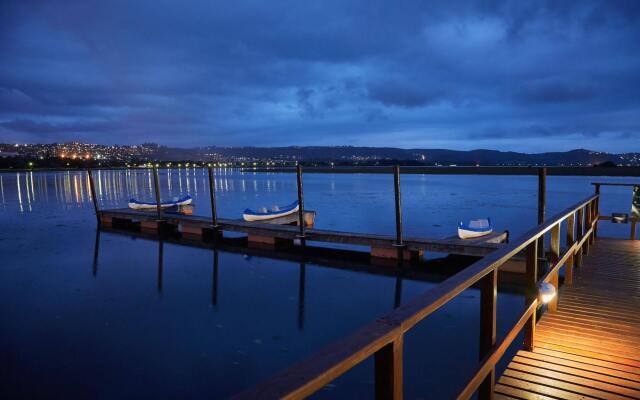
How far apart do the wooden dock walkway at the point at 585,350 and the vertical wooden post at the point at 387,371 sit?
2.27 m

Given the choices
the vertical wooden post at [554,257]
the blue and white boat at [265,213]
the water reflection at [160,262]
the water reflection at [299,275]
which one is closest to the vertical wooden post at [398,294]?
the water reflection at [299,275]

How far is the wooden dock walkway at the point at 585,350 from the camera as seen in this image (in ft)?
10.9

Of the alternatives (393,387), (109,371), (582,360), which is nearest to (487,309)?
(393,387)

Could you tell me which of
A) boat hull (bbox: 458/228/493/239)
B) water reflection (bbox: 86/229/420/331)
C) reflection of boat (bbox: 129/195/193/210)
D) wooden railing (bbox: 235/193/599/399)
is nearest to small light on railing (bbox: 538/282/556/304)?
wooden railing (bbox: 235/193/599/399)

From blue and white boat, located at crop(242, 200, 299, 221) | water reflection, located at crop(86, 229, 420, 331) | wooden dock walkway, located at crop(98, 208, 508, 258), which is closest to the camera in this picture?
water reflection, located at crop(86, 229, 420, 331)

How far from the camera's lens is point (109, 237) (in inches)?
679

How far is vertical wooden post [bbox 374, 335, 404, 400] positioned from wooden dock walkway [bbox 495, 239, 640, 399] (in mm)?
2268

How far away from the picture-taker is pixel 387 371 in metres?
1.52

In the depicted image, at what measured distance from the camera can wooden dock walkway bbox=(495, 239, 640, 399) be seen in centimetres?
331

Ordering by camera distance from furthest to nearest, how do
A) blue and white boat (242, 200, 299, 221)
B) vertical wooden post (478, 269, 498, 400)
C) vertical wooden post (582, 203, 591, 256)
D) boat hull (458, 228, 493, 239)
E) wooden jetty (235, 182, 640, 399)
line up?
blue and white boat (242, 200, 299, 221) → boat hull (458, 228, 493, 239) → vertical wooden post (582, 203, 591, 256) → vertical wooden post (478, 269, 498, 400) → wooden jetty (235, 182, 640, 399)

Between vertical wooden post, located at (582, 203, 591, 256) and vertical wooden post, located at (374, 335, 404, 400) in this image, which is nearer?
vertical wooden post, located at (374, 335, 404, 400)

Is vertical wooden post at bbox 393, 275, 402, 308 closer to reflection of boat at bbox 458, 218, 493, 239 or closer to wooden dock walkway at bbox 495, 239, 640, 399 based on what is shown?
reflection of boat at bbox 458, 218, 493, 239

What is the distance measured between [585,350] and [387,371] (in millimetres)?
3362

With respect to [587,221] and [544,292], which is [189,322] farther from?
[587,221]
